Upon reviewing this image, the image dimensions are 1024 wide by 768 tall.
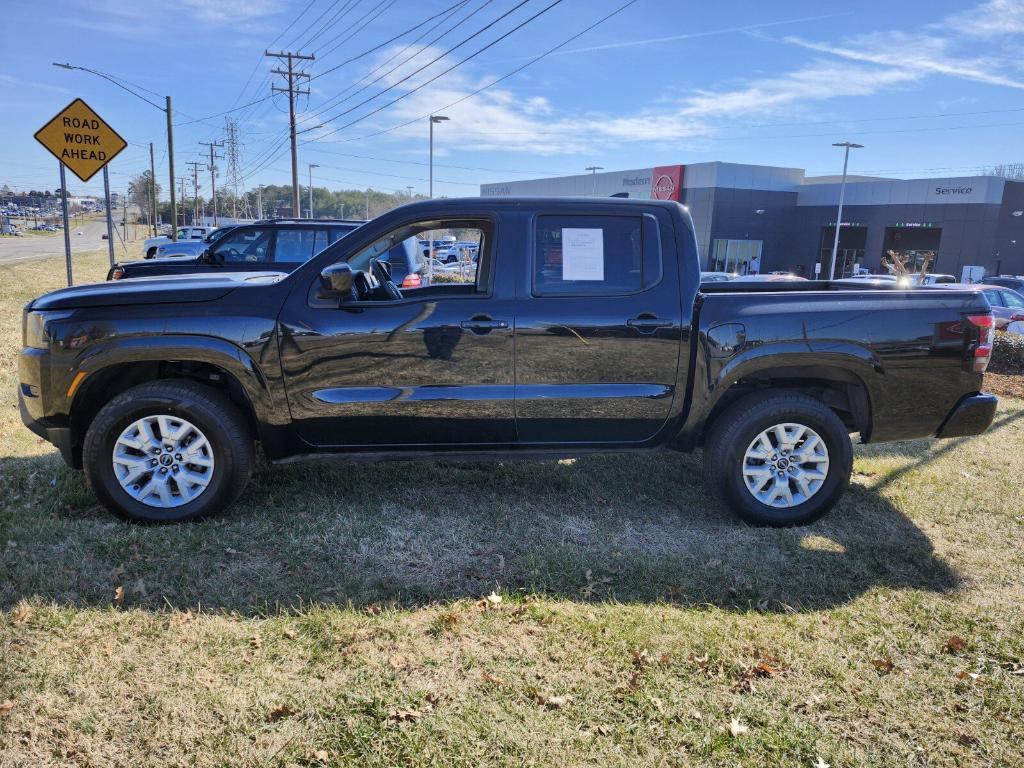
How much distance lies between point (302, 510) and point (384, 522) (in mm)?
575

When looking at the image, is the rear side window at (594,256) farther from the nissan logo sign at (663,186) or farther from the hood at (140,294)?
the nissan logo sign at (663,186)

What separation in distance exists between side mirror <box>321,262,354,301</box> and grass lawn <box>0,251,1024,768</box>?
141 cm

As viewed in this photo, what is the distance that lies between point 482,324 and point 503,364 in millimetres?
265

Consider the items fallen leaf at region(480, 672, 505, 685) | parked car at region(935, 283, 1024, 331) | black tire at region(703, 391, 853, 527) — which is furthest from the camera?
parked car at region(935, 283, 1024, 331)

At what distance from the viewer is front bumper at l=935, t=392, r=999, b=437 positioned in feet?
15.0

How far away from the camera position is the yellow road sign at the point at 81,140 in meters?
10.4

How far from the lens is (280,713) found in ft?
9.18

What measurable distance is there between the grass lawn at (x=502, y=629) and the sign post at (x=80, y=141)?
6.99 metres

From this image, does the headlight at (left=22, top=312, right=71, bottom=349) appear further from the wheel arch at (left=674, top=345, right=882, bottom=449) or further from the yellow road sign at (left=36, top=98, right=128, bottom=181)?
the yellow road sign at (left=36, top=98, right=128, bottom=181)

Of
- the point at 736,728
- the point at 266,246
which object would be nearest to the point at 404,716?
the point at 736,728

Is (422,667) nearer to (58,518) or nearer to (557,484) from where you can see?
(557,484)

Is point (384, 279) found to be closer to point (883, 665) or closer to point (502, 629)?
point (502, 629)

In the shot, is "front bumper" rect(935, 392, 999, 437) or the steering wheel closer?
"front bumper" rect(935, 392, 999, 437)

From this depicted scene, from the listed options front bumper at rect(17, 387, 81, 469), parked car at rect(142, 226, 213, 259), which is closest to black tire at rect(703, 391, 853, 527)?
front bumper at rect(17, 387, 81, 469)
